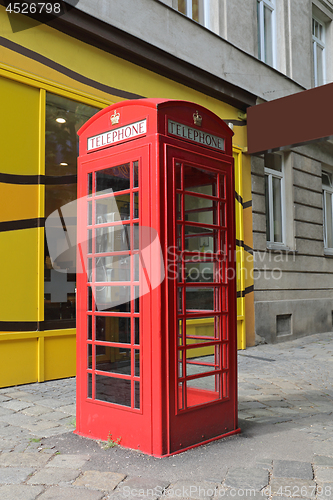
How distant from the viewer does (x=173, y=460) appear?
316 centimetres

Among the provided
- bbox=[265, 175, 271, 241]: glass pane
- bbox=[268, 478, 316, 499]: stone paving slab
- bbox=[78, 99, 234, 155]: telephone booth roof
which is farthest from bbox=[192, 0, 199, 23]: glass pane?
bbox=[268, 478, 316, 499]: stone paving slab

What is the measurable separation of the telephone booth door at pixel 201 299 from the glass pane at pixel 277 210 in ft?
21.4

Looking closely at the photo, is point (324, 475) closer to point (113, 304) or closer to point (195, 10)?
point (113, 304)

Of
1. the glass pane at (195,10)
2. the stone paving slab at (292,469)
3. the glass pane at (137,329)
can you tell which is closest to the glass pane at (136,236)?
the glass pane at (137,329)

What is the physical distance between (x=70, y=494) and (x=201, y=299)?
175 cm

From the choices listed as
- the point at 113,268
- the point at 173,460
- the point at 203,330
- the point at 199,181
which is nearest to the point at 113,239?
the point at 113,268

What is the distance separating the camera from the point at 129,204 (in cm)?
342

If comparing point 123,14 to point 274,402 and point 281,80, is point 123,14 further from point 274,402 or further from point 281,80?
point 274,402

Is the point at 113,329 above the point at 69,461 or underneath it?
above

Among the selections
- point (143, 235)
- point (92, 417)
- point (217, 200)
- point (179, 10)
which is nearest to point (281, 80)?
point (179, 10)

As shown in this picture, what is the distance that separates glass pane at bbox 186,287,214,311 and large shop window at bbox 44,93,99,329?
2499 mm

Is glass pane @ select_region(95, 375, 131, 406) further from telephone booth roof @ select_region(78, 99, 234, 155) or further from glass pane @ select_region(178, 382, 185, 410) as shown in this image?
telephone booth roof @ select_region(78, 99, 234, 155)

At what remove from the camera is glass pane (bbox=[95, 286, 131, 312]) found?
3.44 m

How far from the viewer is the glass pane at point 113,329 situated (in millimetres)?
3416
